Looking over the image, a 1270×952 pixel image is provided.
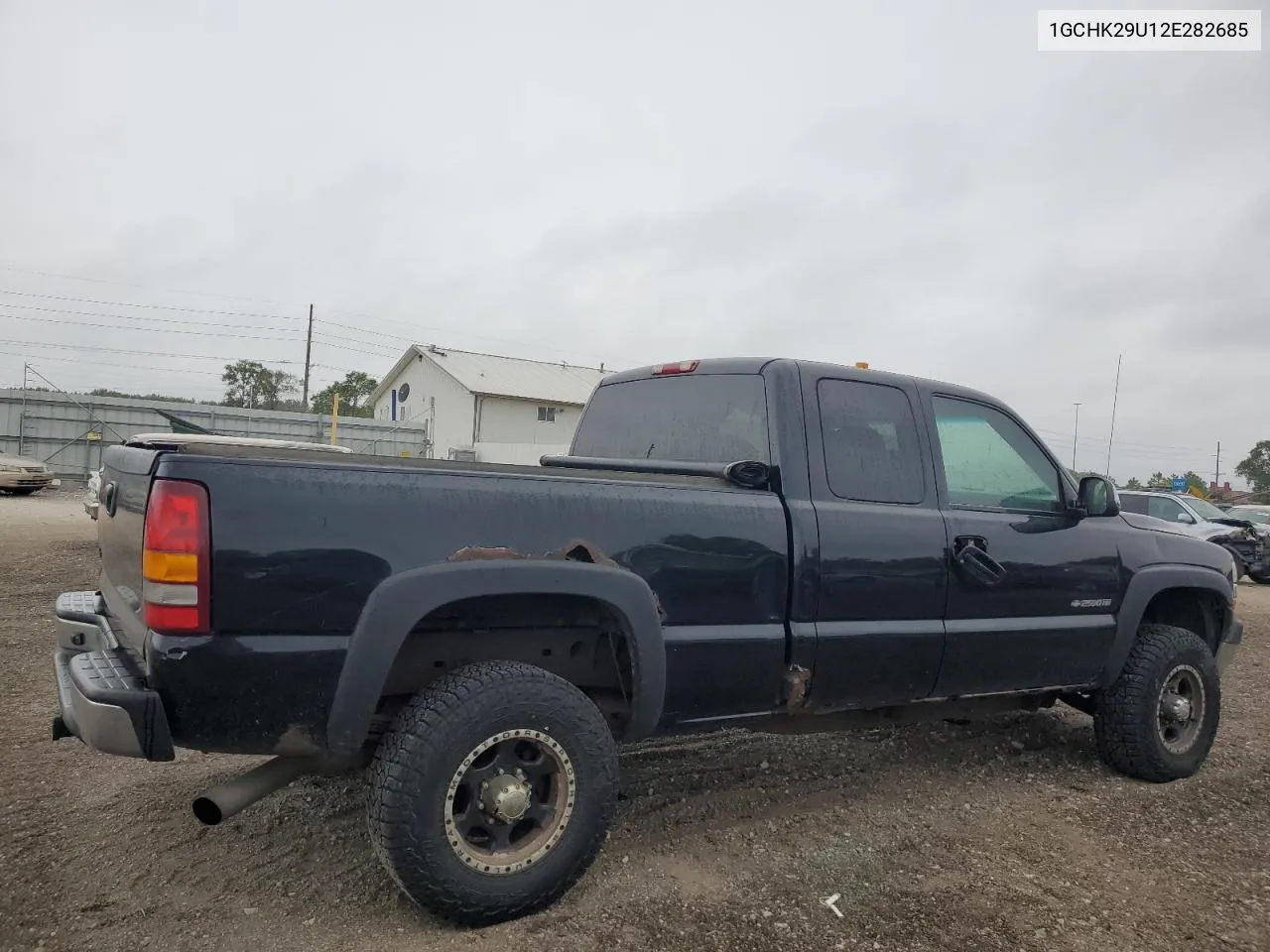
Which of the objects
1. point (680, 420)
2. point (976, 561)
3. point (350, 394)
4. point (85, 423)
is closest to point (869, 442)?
point (976, 561)

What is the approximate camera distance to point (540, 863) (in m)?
2.97

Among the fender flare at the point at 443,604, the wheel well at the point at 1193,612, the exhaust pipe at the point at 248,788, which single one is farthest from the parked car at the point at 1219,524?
the exhaust pipe at the point at 248,788

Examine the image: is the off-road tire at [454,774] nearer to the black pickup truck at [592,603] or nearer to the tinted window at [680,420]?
the black pickup truck at [592,603]

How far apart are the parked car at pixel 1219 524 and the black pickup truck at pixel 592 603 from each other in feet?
41.1

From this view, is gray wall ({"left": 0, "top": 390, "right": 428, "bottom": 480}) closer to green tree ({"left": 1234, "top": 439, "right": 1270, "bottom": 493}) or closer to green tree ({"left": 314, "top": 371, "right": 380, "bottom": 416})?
green tree ({"left": 314, "top": 371, "right": 380, "bottom": 416})

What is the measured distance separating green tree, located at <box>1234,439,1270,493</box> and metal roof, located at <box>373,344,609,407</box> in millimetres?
48679

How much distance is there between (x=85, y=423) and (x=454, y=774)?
91.5ft

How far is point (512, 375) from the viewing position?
3738 centimetres

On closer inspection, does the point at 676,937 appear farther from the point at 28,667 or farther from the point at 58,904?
the point at 28,667

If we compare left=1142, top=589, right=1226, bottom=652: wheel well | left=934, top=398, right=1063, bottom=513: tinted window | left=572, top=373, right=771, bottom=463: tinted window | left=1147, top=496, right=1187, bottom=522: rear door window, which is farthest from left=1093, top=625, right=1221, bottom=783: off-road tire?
left=1147, top=496, right=1187, bottom=522: rear door window

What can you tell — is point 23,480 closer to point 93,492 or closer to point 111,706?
point 93,492

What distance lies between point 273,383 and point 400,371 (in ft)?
64.6

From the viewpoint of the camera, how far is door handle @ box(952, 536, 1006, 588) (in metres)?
3.95

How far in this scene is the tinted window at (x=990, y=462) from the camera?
4.18 m
